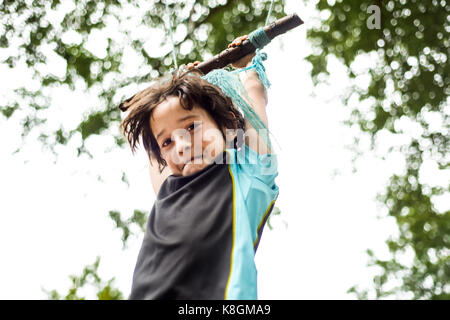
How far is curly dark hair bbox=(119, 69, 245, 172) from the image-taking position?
1.15 meters

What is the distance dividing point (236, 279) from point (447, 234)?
318 cm

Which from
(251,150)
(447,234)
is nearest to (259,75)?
(251,150)

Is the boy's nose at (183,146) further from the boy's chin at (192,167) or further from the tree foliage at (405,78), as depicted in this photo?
the tree foliage at (405,78)

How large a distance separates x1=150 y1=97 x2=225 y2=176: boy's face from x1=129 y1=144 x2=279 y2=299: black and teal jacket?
0.09ft

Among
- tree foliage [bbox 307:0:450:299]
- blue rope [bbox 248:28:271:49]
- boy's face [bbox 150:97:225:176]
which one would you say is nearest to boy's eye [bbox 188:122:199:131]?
boy's face [bbox 150:97:225:176]

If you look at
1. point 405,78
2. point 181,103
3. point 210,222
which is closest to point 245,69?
point 181,103

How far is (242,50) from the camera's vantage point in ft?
4.48

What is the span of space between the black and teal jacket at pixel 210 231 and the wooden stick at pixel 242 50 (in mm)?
370

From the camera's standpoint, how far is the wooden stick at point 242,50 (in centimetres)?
129

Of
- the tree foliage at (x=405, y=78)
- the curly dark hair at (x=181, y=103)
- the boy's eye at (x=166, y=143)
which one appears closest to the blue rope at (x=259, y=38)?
the curly dark hair at (x=181, y=103)

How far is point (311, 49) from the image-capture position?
2.97 m

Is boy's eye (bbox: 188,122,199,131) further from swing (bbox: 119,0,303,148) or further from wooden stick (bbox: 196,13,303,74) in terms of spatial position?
wooden stick (bbox: 196,13,303,74)

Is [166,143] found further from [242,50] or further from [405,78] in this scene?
[405,78]
